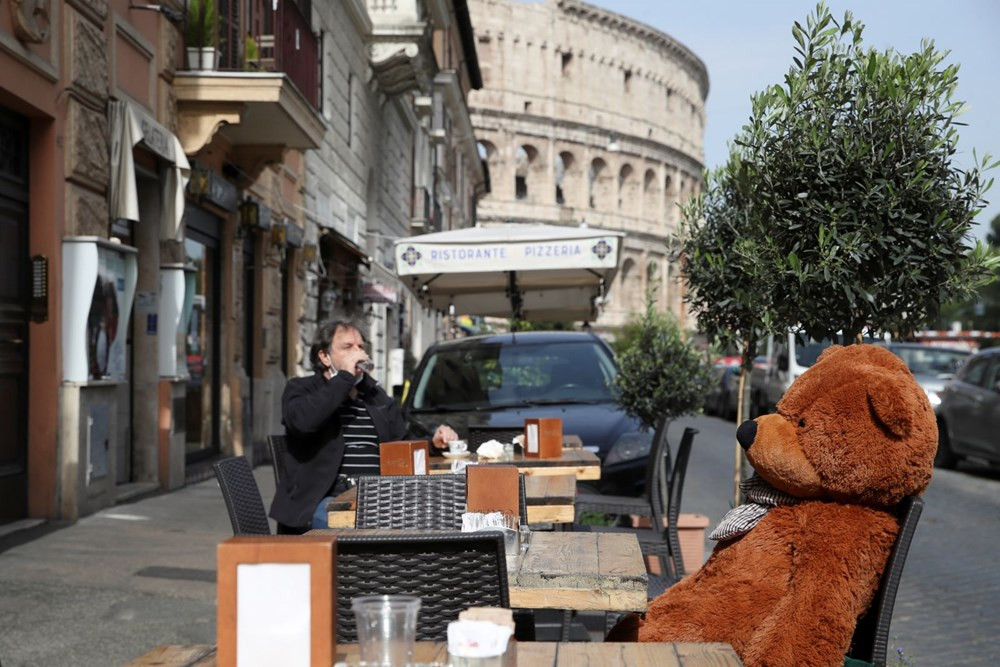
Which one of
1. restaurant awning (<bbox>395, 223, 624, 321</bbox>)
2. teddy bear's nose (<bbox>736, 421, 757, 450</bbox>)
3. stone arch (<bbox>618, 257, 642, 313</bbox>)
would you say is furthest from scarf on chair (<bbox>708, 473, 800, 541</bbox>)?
stone arch (<bbox>618, 257, 642, 313</bbox>)

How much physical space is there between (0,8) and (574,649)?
251 inches

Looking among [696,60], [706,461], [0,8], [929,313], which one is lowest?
[706,461]

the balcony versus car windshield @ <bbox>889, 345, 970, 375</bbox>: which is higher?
the balcony

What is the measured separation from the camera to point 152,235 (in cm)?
1109

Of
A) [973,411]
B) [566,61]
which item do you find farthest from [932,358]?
[566,61]

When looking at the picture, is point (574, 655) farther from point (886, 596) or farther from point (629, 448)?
point (629, 448)

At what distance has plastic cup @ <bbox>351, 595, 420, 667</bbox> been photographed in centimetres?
196

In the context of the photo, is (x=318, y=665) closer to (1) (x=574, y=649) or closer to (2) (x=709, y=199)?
(1) (x=574, y=649)

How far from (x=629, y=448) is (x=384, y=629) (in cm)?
664

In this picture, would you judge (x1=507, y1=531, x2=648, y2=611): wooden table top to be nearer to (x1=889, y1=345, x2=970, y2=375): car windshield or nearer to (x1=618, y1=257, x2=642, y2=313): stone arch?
(x1=889, y1=345, x2=970, y2=375): car windshield

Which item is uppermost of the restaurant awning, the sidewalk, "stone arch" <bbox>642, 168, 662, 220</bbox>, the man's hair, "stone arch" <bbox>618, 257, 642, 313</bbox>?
"stone arch" <bbox>642, 168, 662, 220</bbox>

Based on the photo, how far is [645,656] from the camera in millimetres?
2559

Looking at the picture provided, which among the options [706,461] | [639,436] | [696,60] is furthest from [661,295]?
[639,436]

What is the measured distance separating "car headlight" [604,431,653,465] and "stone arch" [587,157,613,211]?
233ft
